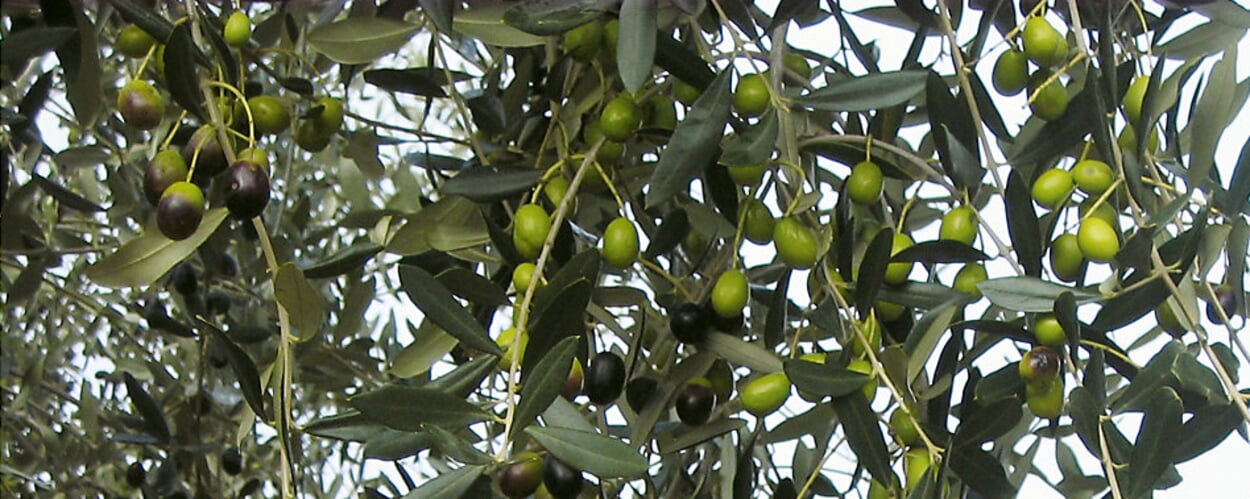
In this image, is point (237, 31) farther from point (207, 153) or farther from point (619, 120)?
point (619, 120)

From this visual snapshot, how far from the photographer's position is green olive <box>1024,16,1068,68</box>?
0.58 metres

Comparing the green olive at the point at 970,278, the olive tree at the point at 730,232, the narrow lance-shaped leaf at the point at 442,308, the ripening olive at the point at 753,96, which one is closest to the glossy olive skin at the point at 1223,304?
the olive tree at the point at 730,232

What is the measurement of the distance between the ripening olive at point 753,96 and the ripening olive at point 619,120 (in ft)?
0.15

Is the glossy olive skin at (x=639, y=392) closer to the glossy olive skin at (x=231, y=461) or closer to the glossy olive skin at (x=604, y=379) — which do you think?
the glossy olive skin at (x=604, y=379)

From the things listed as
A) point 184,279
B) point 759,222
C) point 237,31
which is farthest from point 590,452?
point 184,279

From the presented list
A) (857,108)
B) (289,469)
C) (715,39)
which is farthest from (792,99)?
(289,469)

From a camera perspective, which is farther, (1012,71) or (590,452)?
(1012,71)

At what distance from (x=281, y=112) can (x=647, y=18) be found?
186 millimetres

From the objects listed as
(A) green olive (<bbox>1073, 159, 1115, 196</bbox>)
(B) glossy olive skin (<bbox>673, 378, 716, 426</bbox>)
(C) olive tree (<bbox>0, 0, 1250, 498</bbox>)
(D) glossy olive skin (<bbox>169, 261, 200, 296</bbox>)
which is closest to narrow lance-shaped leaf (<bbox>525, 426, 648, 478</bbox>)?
(C) olive tree (<bbox>0, 0, 1250, 498</bbox>)

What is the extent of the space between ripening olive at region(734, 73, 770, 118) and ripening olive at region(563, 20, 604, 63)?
0.07 m

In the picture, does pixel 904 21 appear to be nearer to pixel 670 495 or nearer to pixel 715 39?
pixel 715 39

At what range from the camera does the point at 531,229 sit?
0.59 meters

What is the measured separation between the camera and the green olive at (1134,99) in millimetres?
619

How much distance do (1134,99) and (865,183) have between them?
13cm
